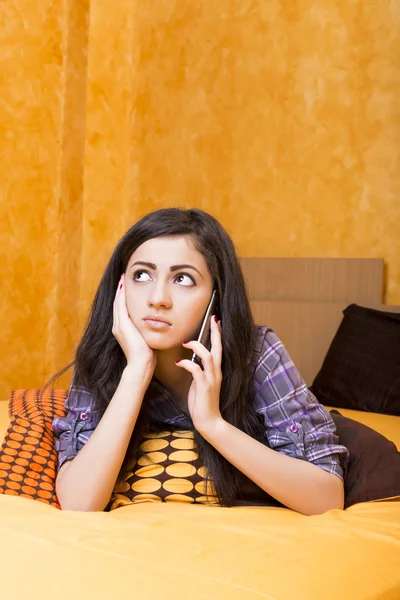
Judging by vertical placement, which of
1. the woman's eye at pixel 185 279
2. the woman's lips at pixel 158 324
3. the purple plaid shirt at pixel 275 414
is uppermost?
the woman's eye at pixel 185 279

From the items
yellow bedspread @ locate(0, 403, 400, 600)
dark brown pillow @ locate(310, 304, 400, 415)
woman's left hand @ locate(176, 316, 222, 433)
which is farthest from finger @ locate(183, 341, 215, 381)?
dark brown pillow @ locate(310, 304, 400, 415)

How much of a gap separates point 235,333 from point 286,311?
2.20 m

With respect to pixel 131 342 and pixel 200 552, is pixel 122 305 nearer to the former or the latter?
pixel 131 342

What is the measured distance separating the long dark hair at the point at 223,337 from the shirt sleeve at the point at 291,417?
37 millimetres

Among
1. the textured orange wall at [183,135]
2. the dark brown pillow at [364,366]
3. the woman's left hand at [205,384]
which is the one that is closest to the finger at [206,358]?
the woman's left hand at [205,384]

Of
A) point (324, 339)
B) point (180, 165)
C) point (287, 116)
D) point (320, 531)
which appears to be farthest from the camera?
point (180, 165)

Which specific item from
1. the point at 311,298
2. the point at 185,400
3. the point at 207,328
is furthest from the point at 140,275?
the point at 311,298

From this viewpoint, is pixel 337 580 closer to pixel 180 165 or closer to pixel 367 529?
pixel 367 529

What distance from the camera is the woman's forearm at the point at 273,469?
1.39 metres

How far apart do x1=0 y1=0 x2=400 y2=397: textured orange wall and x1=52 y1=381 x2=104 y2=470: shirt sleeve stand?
2.39 metres

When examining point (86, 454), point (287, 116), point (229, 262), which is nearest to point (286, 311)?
point (287, 116)

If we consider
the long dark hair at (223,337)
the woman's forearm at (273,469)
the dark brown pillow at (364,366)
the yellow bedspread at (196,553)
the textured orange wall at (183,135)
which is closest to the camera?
the yellow bedspread at (196,553)

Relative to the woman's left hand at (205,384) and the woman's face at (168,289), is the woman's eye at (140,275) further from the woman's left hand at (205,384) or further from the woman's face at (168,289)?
the woman's left hand at (205,384)

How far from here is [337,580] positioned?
1.03 meters
